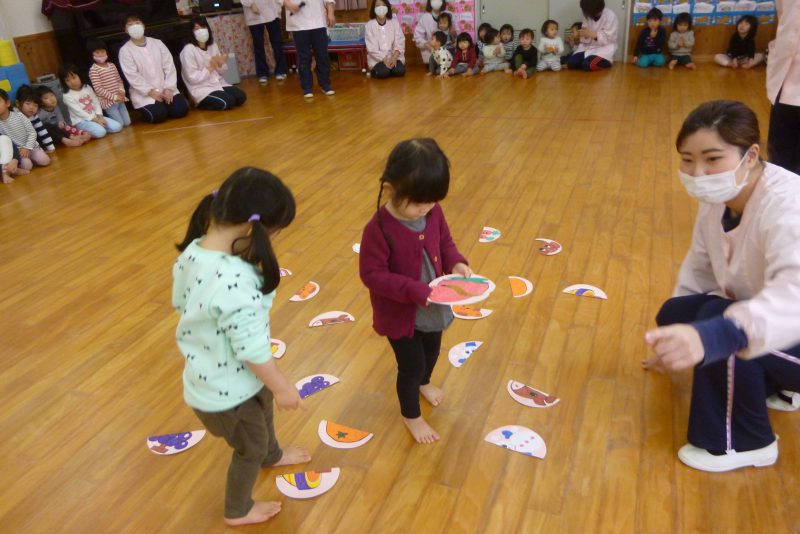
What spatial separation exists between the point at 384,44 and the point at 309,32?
52.8 inches

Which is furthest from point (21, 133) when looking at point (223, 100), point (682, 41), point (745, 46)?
point (745, 46)

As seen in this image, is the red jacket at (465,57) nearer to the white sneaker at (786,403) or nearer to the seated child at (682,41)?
the seated child at (682,41)

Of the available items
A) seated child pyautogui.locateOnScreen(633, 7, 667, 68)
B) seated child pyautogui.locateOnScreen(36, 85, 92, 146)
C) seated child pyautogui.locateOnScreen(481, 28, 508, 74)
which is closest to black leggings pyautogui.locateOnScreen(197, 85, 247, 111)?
seated child pyautogui.locateOnScreen(36, 85, 92, 146)

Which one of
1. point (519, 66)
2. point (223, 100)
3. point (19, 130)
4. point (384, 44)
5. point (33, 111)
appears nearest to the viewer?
point (19, 130)

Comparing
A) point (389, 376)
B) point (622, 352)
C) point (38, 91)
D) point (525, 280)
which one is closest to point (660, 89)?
point (525, 280)

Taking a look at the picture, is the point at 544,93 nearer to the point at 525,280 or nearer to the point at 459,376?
the point at 525,280

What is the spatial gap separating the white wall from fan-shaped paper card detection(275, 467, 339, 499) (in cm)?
607

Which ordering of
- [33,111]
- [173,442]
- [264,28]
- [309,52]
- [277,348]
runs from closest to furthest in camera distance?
[173,442]
[277,348]
[33,111]
[309,52]
[264,28]

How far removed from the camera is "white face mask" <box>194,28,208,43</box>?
21.7 ft

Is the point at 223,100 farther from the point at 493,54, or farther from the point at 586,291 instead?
the point at 586,291

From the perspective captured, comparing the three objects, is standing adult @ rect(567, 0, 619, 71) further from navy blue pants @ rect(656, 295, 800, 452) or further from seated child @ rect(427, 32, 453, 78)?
navy blue pants @ rect(656, 295, 800, 452)

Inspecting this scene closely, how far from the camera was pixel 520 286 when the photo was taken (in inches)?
106

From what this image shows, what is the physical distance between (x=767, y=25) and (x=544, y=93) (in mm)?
2851

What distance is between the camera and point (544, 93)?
20.4 ft
